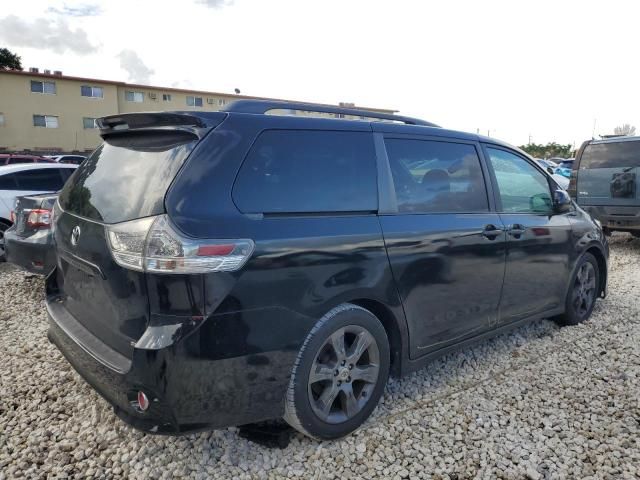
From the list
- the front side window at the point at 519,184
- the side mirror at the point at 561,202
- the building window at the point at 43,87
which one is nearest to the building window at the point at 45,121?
the building window at the point at 43,87

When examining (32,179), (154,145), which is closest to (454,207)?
(154,145)

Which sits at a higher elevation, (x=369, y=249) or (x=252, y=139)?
(x=252, y=139)

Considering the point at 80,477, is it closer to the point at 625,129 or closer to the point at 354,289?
the point at 354,289

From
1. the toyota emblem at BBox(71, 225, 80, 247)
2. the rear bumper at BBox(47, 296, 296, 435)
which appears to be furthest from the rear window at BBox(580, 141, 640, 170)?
the toyota emblem at BBox(71, 225, 80, 247)

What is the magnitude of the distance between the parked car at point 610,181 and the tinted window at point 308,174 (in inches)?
283

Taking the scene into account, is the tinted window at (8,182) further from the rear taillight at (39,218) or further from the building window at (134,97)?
the building window at (134,97)

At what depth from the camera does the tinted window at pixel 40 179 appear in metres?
7.43

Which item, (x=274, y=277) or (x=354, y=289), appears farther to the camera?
(x=354, y=289)

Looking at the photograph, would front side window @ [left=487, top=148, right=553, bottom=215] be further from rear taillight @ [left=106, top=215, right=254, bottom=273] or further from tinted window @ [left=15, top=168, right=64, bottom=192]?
tinted window @ [left=15, top=168, right=64, bottom=192]

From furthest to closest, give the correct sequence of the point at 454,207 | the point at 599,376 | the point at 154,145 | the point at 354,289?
the point at 599,376 < the point at 454,207 < the point at 354,289 < the point at 154,145

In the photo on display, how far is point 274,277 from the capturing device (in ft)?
7.23

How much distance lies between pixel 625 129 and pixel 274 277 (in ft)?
238

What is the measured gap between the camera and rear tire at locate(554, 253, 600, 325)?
4.37 m

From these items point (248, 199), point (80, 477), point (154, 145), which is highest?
point (154, 145)
